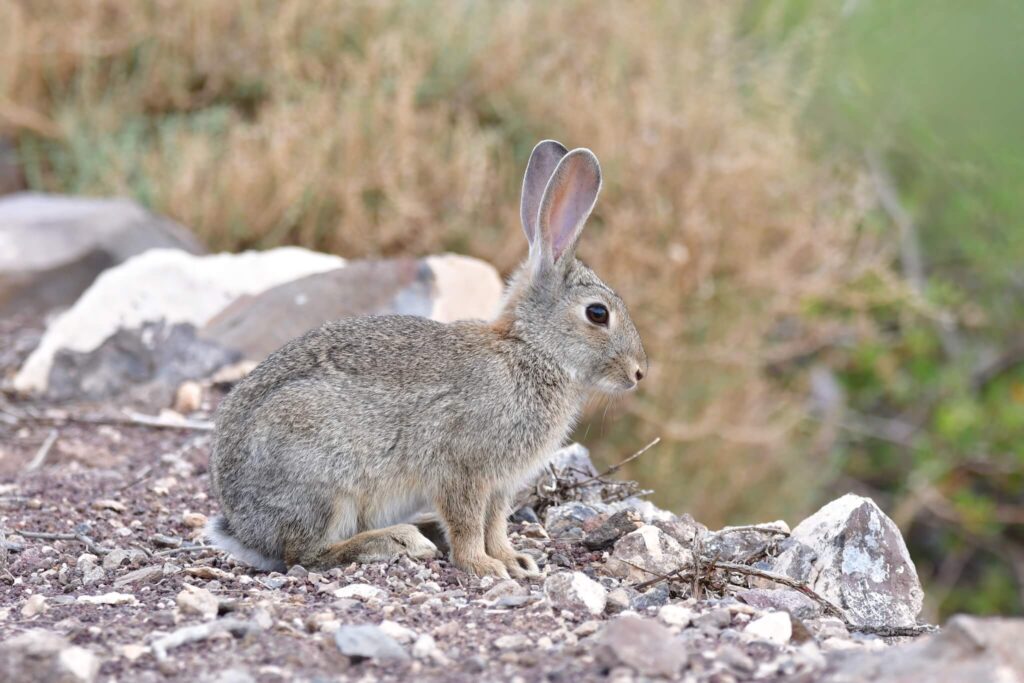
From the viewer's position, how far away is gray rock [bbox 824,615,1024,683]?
2730mm

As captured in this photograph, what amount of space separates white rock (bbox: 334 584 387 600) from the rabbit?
30 cm

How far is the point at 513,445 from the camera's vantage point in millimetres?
4504

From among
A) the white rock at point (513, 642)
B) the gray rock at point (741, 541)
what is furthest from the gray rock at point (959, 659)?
the gray rock at point (741, 541)

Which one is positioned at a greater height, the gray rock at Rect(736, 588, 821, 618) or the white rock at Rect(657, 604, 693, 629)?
the white rock at Rect(657, 604, 693, 629)

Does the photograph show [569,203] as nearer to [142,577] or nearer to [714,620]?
[714,620]

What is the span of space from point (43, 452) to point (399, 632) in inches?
129

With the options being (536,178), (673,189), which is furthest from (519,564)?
(673,189)

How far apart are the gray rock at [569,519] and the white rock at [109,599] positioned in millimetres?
1582

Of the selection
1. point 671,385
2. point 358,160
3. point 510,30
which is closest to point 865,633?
point 671,385

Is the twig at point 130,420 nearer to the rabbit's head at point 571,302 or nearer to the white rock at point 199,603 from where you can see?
the rabbit's head at point 571,302

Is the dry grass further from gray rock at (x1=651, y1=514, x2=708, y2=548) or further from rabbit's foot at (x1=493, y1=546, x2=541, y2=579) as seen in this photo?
rabbit's foot at (x1=493, y1=546, x2=541, y2=579)

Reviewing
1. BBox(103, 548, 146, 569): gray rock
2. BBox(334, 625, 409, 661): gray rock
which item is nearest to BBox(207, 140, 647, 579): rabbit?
BBox(103, 548, 146, 569): gray rock

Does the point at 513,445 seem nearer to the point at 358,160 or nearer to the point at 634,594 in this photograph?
the point at 634,594

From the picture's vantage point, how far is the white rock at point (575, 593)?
151 inches
